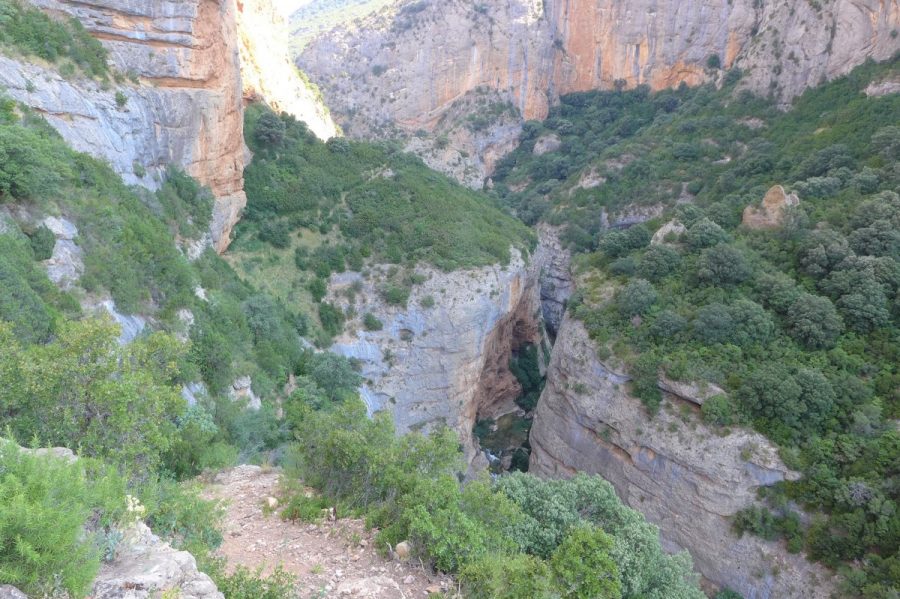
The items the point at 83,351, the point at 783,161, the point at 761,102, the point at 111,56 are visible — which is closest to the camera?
the point at 83,351

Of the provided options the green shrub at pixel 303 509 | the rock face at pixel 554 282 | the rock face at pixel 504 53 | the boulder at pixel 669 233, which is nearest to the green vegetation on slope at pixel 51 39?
the green shrub at pixel 303 509

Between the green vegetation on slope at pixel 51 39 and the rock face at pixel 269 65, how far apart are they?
1257 centimetres

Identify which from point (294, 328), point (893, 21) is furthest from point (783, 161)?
point (294, 328)

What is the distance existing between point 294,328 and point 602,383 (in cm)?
1419

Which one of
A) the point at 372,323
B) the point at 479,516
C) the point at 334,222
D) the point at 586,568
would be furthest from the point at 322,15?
the point at 586,568

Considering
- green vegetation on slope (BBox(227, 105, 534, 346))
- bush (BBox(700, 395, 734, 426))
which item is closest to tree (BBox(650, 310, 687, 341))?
bush (BBox(700, 395, 734, 426))

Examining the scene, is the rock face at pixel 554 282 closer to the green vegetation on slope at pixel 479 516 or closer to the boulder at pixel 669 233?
the boulder at pixel 669 233

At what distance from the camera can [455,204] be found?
111 feet

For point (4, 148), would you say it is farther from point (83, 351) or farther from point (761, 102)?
point (761, 102)

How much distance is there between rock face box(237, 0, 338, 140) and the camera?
1283 inches

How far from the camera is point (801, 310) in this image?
21250mm

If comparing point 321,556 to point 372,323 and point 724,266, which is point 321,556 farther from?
Answer: point 724,266

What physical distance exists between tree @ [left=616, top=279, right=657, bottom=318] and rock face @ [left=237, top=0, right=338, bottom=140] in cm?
2492

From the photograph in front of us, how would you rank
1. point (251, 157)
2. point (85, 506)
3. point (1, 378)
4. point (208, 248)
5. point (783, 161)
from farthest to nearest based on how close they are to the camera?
point (783, 161)
point (251, 157)
point (208, 248)
point (1, 378)
point (85, 506)
